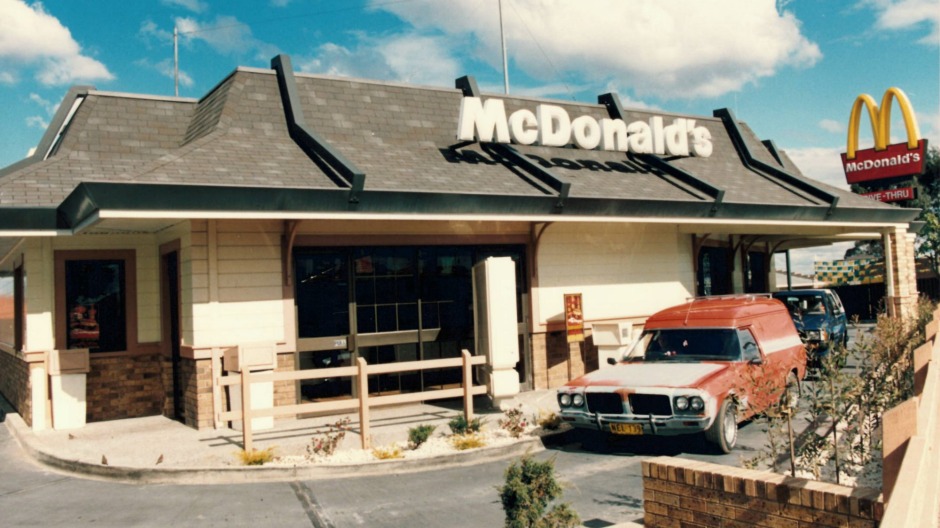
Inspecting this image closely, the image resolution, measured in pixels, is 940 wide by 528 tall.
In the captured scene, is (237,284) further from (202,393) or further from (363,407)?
(363,407)

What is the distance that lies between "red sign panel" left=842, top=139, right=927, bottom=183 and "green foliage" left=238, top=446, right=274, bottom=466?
3338 cm

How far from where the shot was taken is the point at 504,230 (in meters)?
15.7

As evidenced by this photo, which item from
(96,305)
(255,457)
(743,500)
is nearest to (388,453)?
(255,457)

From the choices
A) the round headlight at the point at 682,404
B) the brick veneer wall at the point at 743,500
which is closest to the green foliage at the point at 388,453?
the round headlight at the point at 682,404

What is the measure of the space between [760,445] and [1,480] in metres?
10.1

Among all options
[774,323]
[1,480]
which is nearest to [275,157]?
[1,480]

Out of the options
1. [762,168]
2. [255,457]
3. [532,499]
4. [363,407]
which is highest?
[762,168]

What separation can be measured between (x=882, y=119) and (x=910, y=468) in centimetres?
3567

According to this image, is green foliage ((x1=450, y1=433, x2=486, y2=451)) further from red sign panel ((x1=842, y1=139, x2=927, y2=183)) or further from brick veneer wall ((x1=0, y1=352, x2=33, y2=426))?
red sign panel ((x1=842, y1=139, x2=927, y2=183))

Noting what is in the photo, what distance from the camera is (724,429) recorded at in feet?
32.7

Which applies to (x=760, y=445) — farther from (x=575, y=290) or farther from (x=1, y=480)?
(x=1, y=480)

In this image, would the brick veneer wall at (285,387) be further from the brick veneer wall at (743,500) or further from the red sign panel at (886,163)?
the red sign panel at (886,163)

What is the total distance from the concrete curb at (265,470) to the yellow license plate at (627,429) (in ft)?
3.92

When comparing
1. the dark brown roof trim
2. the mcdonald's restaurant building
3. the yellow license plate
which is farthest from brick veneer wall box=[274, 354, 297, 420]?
the yellow license plate
